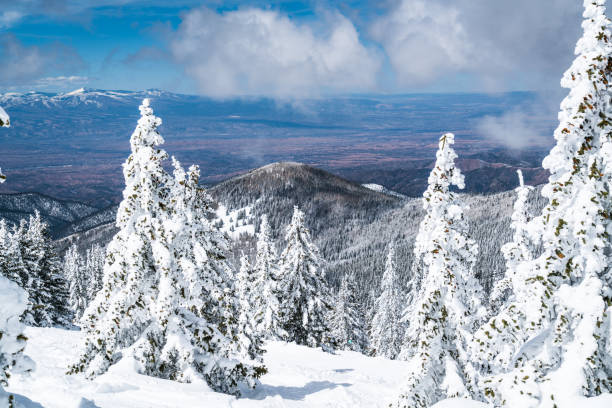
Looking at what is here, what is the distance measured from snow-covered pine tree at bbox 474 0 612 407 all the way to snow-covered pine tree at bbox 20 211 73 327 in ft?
110

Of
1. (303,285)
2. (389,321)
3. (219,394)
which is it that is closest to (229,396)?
(219,394)

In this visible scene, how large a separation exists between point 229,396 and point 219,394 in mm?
373

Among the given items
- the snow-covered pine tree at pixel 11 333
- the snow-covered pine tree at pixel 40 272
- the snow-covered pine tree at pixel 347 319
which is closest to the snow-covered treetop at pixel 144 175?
the snow-covered pine tree at pixel 11 333

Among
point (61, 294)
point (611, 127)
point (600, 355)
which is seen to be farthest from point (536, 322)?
point (61, 294)

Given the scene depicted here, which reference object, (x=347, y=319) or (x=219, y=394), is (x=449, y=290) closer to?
(x=219, y=394)

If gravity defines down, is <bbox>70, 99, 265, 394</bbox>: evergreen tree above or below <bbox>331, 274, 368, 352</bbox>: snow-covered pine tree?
above

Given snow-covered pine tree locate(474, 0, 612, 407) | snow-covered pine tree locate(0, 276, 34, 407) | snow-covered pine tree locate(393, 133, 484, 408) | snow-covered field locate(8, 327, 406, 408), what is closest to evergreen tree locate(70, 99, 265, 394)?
snow-covered field locate(8, 327, 406, 408)

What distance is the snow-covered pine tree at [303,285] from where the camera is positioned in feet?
102

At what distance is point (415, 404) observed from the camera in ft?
37.4

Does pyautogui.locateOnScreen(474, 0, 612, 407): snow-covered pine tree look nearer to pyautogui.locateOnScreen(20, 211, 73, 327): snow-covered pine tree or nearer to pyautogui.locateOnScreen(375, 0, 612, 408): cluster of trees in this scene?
pyautogui.locateOnScreen(375, 0, 612, 408): cluster of trees

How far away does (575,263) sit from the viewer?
733 centimetres

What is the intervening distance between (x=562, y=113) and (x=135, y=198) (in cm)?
1116

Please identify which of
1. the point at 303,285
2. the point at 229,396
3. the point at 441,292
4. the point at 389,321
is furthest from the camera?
the point at 389,321

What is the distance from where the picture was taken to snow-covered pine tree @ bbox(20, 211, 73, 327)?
31.9 meters
